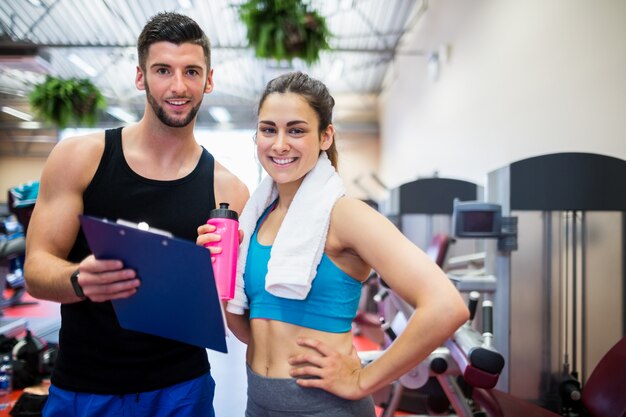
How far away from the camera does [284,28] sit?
4117mm

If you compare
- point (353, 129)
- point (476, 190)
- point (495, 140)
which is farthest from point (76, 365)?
point (353, 129)

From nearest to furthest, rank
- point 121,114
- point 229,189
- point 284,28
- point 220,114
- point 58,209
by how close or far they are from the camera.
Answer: point 58,209 → point 229,189 → point 284,28 → point 121,114 → point 220,114

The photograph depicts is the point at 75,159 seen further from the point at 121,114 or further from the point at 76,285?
the point at 121,114

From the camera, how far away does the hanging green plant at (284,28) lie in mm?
4059

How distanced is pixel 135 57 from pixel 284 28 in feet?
16.5

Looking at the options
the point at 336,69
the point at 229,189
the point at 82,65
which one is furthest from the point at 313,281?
the point at 82,65

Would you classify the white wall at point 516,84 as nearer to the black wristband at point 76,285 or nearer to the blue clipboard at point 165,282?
the blue clipboard at point 165,282

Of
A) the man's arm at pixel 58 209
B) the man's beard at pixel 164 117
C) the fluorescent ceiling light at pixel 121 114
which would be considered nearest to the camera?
the man's arm at pixel 58 209

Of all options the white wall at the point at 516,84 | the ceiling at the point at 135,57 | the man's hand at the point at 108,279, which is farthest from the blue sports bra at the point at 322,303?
the ceiling at the point at 135,57

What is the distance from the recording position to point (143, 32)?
1.37m

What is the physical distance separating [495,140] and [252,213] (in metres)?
3.76

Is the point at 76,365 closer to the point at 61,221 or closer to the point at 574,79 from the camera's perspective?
the point at 61,221

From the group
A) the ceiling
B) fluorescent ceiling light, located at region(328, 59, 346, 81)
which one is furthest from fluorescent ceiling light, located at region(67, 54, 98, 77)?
fluorescent ceiling light, located at region(328, 59, 346, 81)

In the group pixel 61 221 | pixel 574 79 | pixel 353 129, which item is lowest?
pixel 61 221
